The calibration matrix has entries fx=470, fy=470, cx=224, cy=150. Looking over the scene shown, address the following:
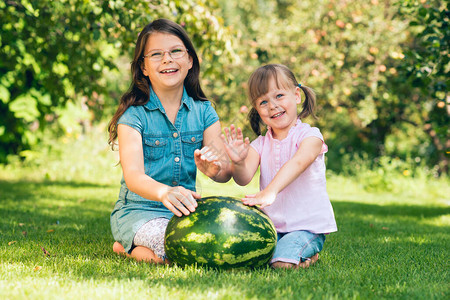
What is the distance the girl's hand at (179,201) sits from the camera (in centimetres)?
288

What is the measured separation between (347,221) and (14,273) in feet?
12.3

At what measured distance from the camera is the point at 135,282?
96.0 inches

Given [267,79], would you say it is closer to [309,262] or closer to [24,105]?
[309,262]

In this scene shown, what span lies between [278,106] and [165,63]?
0.89 meters

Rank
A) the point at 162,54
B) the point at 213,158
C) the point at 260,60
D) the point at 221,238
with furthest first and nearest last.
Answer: the point at 260,60, the point at 162,54, the point at 213,158, the point at 221,238

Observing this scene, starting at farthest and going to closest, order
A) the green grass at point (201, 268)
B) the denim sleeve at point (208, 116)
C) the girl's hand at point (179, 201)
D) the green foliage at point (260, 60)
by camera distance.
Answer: the green foliage at point (260, 60) < the denim sleeve at point (208, 116) < the girl's hand at point (179, 201) < the green grass at point (201, 268)

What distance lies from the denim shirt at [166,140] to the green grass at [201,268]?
0.26 m

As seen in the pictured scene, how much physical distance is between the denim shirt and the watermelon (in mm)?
693

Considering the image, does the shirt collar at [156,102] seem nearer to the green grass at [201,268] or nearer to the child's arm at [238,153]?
the child's arm at [238,153]

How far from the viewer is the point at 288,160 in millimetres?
3268

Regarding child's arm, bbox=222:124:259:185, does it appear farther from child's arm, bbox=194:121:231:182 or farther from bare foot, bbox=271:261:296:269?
bare foot, bbox=271:261:296:269

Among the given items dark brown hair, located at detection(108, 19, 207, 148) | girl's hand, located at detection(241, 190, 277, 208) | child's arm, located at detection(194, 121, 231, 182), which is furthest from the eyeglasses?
girl's hand, located at detection(241, 190, 277, 208)

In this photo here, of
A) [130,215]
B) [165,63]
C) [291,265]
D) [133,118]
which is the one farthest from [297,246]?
[165,63]

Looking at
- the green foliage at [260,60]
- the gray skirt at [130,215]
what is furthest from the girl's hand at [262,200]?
the green foliage at [260,60]
